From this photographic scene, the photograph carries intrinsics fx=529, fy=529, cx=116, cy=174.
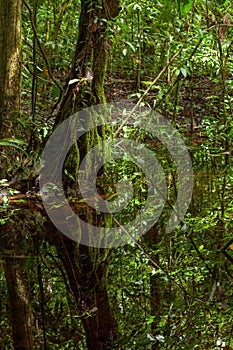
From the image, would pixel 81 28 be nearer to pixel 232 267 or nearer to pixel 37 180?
pixel 37 180

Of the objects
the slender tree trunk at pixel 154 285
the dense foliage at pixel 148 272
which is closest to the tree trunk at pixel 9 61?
the dense foliage at pixel 148 272

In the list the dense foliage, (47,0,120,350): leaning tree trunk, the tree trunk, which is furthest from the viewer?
the tree trunk

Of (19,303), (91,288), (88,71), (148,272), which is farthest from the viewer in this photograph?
(88,71)

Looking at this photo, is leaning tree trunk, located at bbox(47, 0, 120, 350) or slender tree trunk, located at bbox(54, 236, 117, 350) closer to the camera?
slender tree trunk, located at bbox(54, 236, 117, 350)

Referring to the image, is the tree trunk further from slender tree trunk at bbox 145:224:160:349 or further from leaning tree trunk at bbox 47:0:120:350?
slender tree trunk at bbox 145:224:160:349

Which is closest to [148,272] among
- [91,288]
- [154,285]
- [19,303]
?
[154,285]

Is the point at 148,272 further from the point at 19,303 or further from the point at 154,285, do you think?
the point at 19,303

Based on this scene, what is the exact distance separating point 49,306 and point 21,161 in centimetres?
230

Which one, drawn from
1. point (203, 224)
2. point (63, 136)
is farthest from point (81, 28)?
point (203, 224)

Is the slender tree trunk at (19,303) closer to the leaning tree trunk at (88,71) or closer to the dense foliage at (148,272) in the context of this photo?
the dense foliage at (148,272)

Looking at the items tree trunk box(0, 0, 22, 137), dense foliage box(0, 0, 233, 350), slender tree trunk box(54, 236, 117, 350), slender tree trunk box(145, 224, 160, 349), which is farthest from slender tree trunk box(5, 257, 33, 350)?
tree trunk box(0, 0, 22, 137)

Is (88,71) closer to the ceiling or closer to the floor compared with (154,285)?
closer to the ceiling

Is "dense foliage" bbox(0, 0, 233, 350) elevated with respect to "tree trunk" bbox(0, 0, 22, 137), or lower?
lower

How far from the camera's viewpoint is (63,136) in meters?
4.52
